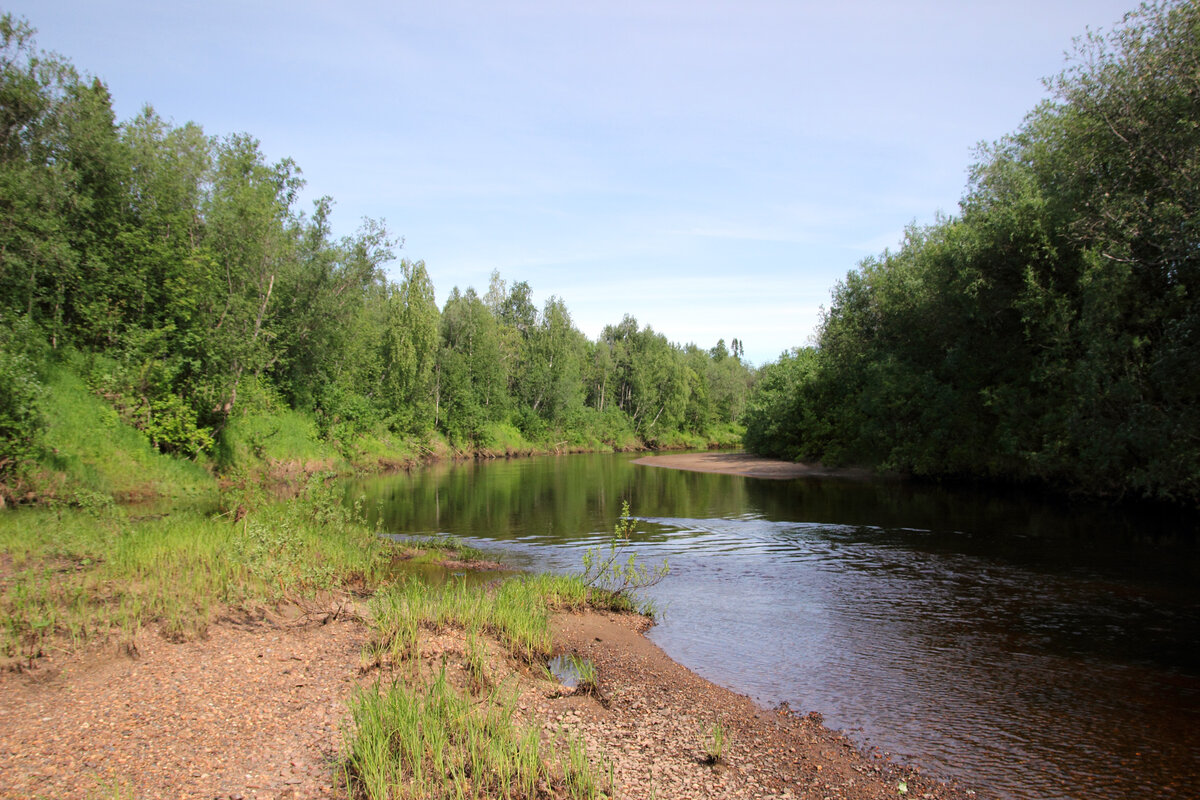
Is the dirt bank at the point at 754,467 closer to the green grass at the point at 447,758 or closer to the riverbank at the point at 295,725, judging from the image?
the riverbank at the point at 295,725

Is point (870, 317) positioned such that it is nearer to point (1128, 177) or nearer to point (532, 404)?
point (1128, 177)

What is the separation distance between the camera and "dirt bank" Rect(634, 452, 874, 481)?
4794 centimetres

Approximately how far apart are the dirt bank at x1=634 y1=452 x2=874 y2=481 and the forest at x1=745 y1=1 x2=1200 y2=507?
13.1ft

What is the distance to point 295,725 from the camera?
675 centimetres

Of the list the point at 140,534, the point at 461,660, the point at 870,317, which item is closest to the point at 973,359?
the point at 870,317

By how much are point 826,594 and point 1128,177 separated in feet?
57.9

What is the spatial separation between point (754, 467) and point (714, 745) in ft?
162

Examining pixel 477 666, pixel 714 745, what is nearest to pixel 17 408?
pixel 477 666

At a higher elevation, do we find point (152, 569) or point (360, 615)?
point (152, 569)

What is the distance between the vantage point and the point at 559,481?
43500mm

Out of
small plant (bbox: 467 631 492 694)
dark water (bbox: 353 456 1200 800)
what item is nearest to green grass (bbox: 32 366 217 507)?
dark water (bbox: 353 456 1200 800)

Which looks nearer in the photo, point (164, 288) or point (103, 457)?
point (103, 457)

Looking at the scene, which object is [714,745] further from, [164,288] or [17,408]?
[164,288]

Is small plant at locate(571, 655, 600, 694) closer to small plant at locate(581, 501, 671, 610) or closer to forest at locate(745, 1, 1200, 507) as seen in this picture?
small plant at locate(581, 501, 671, 610)
